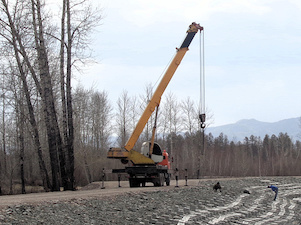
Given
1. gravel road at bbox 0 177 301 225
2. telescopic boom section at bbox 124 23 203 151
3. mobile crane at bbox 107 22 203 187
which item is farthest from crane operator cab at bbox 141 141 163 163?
gravel road at bbox 0 177 301 225

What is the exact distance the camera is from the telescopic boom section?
24.5 m

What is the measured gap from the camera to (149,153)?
24.3 m

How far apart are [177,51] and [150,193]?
10155 millimetres

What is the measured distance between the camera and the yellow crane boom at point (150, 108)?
2385cm

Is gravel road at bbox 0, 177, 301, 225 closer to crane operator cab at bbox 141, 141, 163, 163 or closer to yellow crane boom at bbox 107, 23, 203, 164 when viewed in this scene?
crane operator cab at bbox 141, 141, 163, 163

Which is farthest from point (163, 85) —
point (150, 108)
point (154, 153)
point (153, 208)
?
point (153, 208)

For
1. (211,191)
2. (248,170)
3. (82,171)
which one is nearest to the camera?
(211,191)

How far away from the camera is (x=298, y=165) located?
60781mm

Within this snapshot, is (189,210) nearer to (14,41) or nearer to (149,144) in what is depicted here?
(149,144)

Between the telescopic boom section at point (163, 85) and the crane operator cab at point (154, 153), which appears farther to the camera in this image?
the telescopic boom section at point (163, 85)

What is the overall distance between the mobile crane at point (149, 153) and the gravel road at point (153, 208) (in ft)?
9.76

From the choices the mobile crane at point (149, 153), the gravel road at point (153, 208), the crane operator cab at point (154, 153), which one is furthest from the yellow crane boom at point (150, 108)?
the gravel road at point (153, 208)

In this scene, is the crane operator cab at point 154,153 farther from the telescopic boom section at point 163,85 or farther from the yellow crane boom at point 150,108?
the telescopic boom section at point 163,85

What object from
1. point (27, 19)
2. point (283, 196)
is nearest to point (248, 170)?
point (283, 196)
